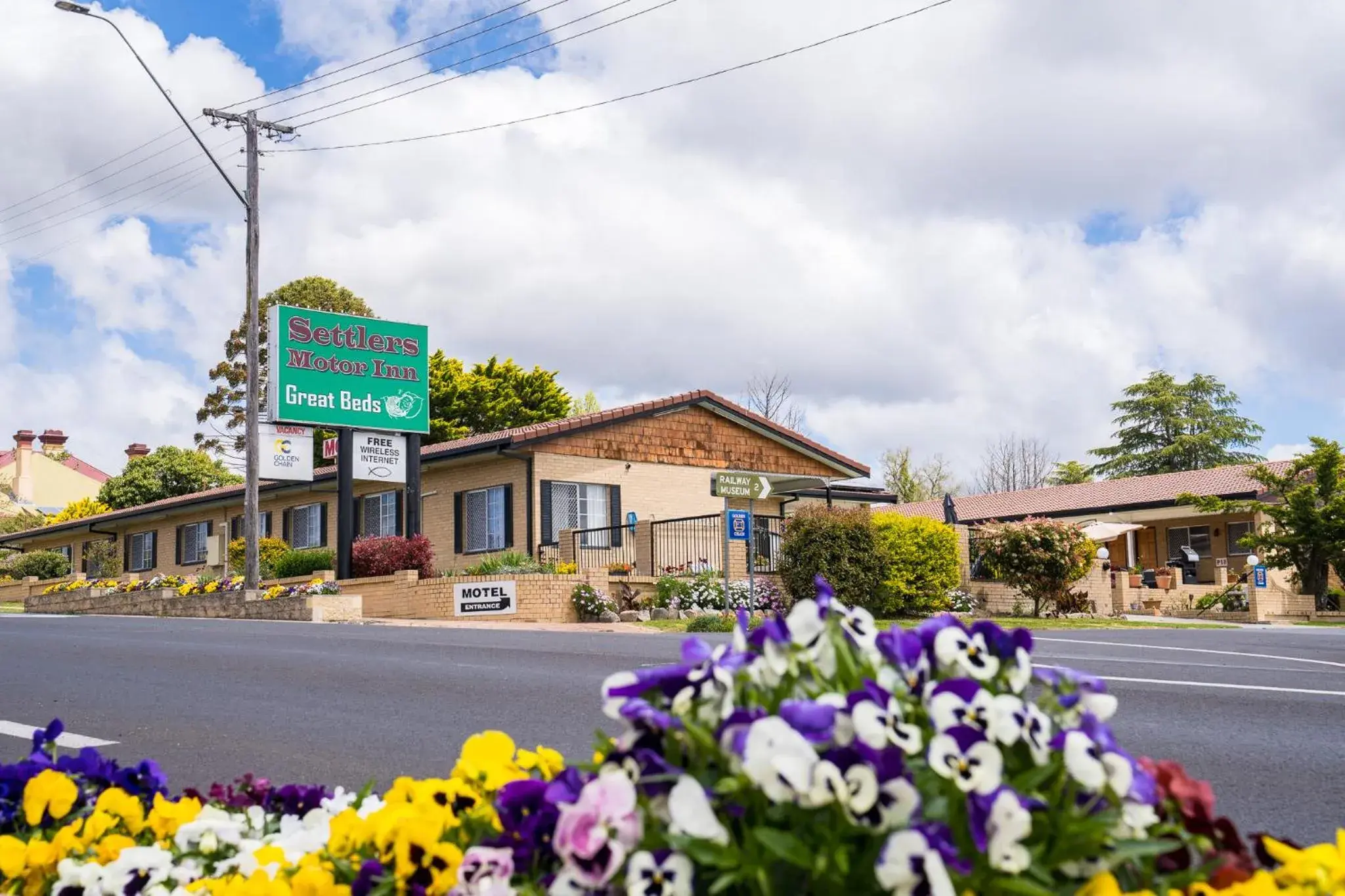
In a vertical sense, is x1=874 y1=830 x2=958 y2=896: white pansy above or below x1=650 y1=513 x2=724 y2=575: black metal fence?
below

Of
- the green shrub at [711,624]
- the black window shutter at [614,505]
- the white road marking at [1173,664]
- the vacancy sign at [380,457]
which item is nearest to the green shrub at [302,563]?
the vacancy sign at [380,457]

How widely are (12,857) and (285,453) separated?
27510 mm

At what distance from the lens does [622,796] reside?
2.05m

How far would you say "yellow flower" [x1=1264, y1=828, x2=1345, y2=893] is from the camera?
6.30ft

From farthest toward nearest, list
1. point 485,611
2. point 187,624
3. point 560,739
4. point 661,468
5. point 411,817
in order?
point 661,468 → point 485,611 → point 187,624 → point 560,739 → point 411,817

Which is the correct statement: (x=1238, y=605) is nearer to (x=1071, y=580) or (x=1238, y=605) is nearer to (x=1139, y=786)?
(x=1071, y=580)

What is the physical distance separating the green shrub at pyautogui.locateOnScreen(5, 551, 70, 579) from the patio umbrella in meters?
35.3

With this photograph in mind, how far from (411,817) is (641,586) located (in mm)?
23213

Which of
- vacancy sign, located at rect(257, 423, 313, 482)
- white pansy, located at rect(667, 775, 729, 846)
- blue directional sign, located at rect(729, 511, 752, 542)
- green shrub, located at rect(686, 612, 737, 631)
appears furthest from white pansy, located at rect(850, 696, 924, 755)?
vacancy sign, located at rect(257, 423, 313, 482)

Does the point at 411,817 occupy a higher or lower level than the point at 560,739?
higher

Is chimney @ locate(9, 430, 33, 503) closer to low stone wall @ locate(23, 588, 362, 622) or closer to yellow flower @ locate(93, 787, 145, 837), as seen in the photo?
low stone wall @ locate(23, 588, 362, 622)

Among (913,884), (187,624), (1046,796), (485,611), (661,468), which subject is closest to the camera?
(913,884)

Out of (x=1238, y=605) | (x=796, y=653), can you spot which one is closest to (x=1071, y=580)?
(x=1238, y=605)

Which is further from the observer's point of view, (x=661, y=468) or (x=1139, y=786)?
(x=661, y=468)
